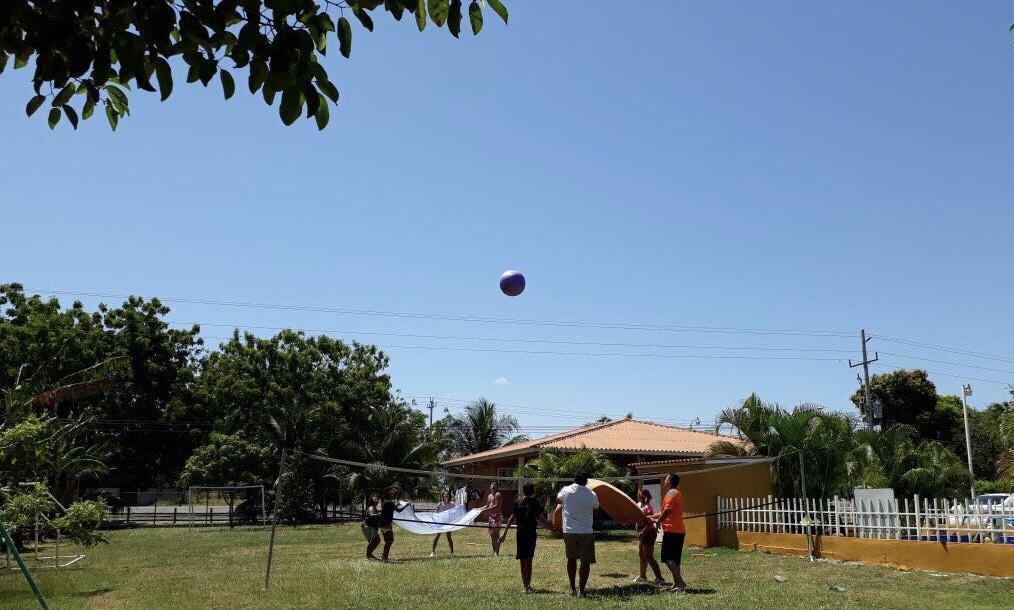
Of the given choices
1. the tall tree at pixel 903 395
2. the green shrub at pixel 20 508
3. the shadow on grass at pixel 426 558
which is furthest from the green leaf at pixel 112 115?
the tall tree at pixel 903 395

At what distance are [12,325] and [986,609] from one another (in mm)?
39438

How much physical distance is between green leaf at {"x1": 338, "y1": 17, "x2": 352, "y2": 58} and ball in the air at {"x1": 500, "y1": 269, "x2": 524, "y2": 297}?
1394 cm

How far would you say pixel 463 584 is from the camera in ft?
43.7

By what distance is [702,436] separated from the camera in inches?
1412

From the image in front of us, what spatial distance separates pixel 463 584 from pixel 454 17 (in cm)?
1096

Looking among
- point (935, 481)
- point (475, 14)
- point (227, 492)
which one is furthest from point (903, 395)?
point (475, 14)

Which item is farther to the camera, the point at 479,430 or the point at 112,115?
the point at 479,430

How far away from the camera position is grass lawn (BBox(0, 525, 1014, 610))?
37.0 feet

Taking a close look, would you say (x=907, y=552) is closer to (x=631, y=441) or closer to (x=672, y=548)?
Result: (x=672, y=548)

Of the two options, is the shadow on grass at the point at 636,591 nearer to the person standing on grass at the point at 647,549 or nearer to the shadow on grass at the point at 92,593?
the person standing on grass at the point at 647,549

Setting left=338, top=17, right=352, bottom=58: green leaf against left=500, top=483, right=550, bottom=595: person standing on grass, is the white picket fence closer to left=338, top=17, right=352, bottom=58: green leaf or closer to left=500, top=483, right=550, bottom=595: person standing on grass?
left=500, top=483, right=550, bottom=595: person standing on grass

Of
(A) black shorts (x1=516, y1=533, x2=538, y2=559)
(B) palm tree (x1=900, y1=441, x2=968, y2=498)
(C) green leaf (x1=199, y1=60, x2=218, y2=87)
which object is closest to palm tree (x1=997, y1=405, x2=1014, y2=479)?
(B) palm tree (x1=900, y1=441, x2=968, y2=498)

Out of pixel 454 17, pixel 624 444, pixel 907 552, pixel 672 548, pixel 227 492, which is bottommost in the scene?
pixel 907 552

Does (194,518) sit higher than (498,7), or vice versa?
(498,7)
